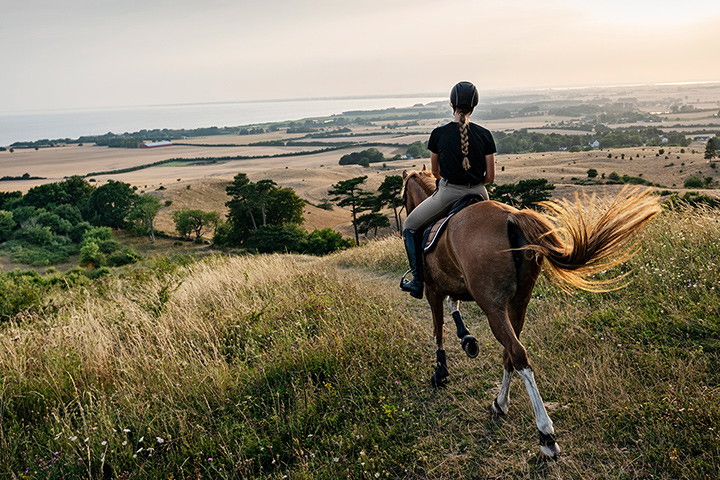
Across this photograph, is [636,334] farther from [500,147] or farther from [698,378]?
[500,147]

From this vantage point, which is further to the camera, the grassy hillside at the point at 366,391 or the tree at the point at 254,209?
the tree at the point at 254,209

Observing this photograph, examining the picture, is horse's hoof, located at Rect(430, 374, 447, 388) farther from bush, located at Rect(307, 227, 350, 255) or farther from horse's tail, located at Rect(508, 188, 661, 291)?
bush, located at Rect(307, 227, 350, 255)

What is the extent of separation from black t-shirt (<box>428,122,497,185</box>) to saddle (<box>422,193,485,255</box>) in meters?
0.17

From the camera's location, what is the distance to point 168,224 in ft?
272

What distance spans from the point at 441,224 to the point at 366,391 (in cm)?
204

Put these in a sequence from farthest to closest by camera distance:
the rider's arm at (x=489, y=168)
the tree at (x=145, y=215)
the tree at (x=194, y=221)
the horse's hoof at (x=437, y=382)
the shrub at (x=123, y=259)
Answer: the tree at (x=145, y=215) → the tree at (x=194, y=221) → the shrub at (x=123, y=259) → the horse's hoof at (x=437, y=382) → the rider's arm at (x=489, y=168)

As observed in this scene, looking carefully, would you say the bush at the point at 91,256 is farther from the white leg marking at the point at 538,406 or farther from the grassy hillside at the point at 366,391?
the white leg marking at the point at 538,406

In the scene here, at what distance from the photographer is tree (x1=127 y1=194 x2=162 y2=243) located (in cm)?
7634

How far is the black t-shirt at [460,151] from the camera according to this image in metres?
4.21

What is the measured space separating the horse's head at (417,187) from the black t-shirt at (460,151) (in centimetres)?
91

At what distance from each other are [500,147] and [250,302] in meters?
147

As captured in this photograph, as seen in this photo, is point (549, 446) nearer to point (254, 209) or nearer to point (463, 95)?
point (463, 95)

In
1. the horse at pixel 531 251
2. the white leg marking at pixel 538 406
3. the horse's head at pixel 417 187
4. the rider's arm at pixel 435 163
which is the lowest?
the white leg marking at pixel 538 406

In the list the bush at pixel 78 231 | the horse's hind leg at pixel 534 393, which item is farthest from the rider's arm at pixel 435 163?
the bush at pixel 78 231
